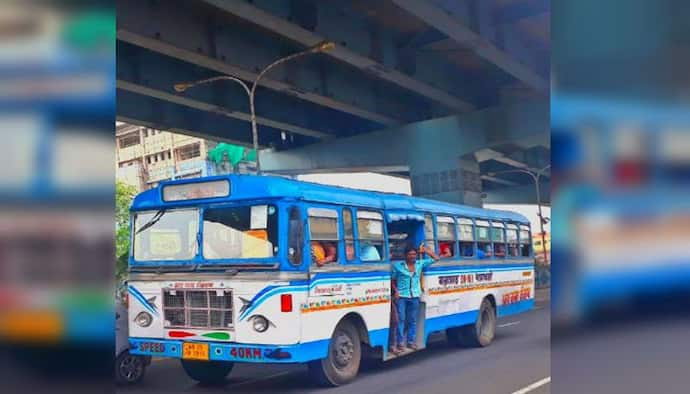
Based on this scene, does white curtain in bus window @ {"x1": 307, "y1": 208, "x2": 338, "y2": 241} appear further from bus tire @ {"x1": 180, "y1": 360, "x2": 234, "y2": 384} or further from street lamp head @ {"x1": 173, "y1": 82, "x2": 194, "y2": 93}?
street lamp head @ {"x1": 173, "y1": 82, "x2": 194, "y2": 93}

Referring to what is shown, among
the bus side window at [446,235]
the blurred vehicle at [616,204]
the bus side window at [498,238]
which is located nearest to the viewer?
the blurred vehicle at [616,204]

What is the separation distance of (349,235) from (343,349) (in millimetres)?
1480

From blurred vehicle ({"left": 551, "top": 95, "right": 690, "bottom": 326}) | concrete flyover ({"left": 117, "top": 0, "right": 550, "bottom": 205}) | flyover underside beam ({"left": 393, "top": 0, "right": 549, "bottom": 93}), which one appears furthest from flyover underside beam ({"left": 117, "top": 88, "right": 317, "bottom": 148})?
blurred vehicle ({"left": 551, "top": 95, "right": 690, "bottom": 326})

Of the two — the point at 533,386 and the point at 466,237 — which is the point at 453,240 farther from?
the point at 533,386

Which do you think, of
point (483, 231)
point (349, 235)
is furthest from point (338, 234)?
point (483, 231)

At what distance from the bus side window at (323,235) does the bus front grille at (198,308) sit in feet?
3.82

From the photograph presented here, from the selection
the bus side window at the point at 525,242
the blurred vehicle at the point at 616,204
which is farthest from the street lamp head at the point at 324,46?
the blurred vehicle at the point at 616,204

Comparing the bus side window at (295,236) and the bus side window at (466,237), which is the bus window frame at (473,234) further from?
the bus side window at (295,236)

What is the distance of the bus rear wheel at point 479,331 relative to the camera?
457 inches

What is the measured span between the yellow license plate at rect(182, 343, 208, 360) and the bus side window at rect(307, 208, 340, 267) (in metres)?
1.62

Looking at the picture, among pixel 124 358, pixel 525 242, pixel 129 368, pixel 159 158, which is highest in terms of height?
pixel 159 158

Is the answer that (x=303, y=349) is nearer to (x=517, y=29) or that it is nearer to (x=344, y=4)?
(x=344, y=4)

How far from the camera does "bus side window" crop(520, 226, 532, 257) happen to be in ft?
45.8

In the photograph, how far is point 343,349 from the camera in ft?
27.3
